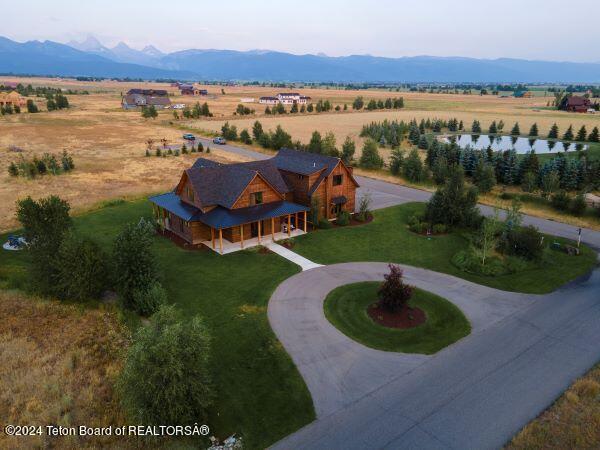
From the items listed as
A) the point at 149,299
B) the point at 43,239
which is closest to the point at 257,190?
the point at 149,299

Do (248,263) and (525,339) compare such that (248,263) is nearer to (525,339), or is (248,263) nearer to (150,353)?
(150,353)

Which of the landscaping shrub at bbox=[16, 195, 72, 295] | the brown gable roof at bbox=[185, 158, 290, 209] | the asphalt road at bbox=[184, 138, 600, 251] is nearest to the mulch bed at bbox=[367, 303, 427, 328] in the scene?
the brown gable roof at bbox=[185, 158, 290, 209]

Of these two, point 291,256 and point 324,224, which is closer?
point 291,256

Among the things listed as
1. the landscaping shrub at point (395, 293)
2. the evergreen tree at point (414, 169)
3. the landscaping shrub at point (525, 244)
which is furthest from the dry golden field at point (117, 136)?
the landscaping shrub at point (395, 293)

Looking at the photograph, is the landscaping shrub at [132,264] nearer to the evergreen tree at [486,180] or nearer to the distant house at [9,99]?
the evergreen tree at [486,180]

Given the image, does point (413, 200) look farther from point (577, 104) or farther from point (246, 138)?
point (577, 104)

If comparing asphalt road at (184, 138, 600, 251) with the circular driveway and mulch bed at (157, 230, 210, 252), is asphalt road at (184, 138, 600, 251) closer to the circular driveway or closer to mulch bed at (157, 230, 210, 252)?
the circular driveway
